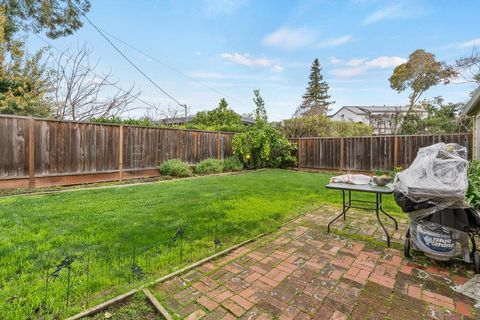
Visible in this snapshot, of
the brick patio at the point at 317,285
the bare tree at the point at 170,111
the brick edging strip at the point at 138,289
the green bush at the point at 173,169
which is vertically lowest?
the brick patio at the point at 317,285

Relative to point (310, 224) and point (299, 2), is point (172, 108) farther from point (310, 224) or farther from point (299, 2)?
point (310, 224)

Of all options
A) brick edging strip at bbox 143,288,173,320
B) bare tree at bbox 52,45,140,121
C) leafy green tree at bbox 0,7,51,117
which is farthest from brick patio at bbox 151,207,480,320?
leafy green tree at bbox 0,7,51,117

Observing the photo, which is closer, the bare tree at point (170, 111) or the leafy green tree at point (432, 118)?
the bare tree at point (170, 111)

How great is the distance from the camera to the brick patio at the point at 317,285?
1.56 m

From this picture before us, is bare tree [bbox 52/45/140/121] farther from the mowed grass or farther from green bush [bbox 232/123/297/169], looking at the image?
the mowed grass

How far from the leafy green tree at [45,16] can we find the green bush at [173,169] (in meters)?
6.76

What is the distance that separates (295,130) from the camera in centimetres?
1345

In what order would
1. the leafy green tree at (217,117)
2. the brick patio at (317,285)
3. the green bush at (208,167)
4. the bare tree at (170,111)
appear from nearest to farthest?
the brick patio at (317,285) → the green bush at (208,167) → the bare tree at (170,111) → the leafy green tree at (217,117)

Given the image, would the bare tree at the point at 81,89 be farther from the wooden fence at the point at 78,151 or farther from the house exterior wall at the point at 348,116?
the house exterior wall at the point at 348,116

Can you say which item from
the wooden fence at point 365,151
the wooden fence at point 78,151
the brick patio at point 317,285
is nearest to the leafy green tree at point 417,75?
the wooden fence at point 365,151

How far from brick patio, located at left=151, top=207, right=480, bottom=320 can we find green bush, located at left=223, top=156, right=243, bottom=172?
261 inches

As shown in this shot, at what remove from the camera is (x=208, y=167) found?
8.51 metres

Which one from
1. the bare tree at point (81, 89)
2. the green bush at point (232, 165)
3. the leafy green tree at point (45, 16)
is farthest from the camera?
the bare tree at point (81, 89)

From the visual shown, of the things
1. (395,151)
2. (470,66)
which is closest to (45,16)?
(395,151)
